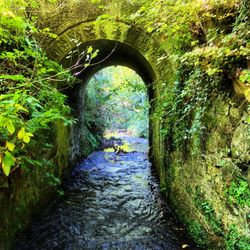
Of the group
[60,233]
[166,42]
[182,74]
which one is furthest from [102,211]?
[166,42]

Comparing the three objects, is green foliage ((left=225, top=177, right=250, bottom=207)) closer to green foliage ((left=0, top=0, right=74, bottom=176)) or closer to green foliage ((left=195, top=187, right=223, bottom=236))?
green foliage ((left=195, top=187, right=223, bottom=236))

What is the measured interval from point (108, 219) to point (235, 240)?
2661 millimetres

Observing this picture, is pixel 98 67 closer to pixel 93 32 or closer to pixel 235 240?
pixel 93 32

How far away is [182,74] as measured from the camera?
174 inches

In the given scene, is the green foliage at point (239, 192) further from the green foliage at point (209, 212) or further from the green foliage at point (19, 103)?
the green foliage at point (19, 103)

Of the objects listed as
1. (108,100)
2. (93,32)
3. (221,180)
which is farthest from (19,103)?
(108,100)

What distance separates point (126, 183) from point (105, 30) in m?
3.99

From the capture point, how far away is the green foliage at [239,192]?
2.44m

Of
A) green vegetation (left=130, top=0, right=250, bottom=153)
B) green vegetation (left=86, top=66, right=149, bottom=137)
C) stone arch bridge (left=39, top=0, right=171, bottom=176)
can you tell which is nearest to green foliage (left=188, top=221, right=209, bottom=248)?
green vegetation (left=130, top=0, right=250, bottom=153)

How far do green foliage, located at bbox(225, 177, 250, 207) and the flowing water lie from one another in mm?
1516

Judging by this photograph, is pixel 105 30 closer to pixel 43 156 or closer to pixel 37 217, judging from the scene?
pixel 43 156

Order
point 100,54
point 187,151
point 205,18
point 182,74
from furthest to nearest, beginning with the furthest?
point 100,54, point 182,74, point 187,151, point 205,18

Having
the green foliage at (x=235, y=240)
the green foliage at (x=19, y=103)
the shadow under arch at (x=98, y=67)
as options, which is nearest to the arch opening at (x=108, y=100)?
the shadow under arch at (x=98, y=67)

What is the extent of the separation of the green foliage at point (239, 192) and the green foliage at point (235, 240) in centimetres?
30
